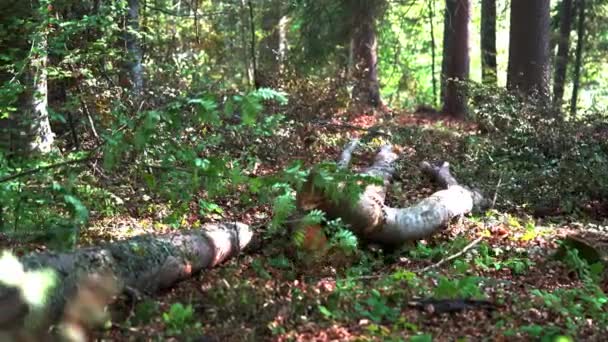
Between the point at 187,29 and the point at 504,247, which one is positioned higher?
the point at 187,29

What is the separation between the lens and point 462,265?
5.89m

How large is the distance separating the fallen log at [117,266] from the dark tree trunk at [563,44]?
55.3ft

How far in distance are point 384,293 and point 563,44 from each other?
18.2 metres

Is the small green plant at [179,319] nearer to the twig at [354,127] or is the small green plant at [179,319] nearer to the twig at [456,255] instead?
the twig at [456,255]

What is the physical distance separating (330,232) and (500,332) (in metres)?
2.06

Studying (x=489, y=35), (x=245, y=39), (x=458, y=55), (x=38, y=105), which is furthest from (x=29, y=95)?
(x=489, y=35)

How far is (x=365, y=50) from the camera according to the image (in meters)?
18.4

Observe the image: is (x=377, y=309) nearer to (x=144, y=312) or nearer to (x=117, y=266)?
(x=144, y=312)

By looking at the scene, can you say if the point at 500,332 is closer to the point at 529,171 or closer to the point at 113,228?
the point at 113,228

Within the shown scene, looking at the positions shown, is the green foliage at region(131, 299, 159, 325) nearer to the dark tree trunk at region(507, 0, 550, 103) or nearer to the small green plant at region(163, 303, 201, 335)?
the small green plant at region(163, 303, 201, 335)

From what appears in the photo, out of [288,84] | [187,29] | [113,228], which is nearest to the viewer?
[113,228]

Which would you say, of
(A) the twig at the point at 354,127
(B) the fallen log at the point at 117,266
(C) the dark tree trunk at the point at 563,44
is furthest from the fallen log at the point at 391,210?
(C) the dark tree trunk at the point at 563,44

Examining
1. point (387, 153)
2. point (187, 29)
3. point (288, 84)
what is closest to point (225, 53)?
point (187, 29)

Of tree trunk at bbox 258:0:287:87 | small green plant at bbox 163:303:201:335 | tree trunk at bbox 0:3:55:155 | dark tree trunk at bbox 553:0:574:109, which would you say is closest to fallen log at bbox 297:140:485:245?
small green plant at bbox 163:303:201:335
